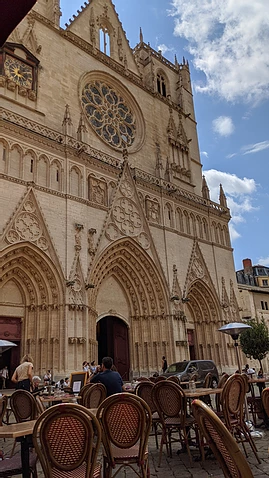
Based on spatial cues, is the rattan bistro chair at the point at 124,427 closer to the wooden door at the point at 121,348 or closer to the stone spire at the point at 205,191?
the wooden door at the point at 121,348

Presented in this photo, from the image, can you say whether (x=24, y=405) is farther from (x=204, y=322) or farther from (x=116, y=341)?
(x=204, y=322)

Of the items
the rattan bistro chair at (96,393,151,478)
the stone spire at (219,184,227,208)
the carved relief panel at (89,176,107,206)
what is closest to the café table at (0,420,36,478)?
the rattan bistro chair at (96,393,151,478)

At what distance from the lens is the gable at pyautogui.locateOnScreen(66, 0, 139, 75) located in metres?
23.8

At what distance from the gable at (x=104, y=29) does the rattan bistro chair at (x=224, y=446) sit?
82.6 ft

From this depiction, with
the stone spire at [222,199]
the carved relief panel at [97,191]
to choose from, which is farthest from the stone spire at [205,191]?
the carved relief panel at [97,191]

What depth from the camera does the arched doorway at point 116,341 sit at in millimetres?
19984

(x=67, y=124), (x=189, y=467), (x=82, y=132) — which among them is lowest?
(x=189, y=467)

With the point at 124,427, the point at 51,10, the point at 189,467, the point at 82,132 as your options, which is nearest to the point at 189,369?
the point at 189,467

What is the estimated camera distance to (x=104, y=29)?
25.9 metres

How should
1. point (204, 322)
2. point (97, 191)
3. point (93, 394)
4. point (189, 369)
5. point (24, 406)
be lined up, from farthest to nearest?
point (204, 322)
point (97, 191)
point (189, 369)
point (93, 394)
point (24, 406)

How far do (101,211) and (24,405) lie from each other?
47.7 feet

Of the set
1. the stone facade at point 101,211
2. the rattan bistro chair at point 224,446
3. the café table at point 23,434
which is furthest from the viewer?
the stone facade at point 101,211

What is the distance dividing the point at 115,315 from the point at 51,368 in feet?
17.4

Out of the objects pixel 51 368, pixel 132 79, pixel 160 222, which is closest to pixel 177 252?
pixel 160 222
